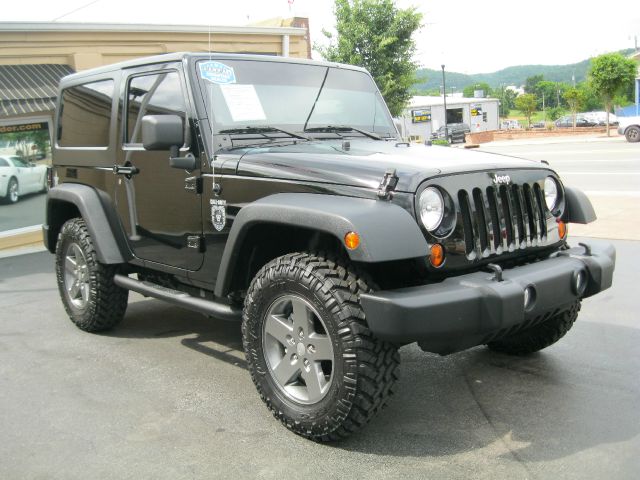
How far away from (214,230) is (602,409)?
7.77 ft

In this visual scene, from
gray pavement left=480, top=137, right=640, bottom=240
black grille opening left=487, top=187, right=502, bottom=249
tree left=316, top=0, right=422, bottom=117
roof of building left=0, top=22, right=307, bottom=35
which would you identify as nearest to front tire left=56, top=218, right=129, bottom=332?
black grille opening left=487, top=187, right=502, bottom=249

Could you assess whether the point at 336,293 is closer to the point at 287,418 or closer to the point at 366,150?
the point at 287,418

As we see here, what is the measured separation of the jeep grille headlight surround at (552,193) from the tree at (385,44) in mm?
21866

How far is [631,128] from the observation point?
2855 centimetres

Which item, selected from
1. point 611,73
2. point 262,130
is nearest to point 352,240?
point 262,130

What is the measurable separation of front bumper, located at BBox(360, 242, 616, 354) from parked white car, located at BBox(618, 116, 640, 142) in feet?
91.4

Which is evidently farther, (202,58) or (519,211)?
(202,58)

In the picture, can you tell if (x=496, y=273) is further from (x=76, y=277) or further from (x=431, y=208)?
(x=76, y=277)

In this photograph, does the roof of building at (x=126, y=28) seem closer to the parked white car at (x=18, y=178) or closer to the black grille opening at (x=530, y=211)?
the parked white car at (x=18, y=178)

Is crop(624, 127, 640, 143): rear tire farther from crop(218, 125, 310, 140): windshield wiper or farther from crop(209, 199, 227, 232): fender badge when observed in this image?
crop(209, 199, 227, 232): fender badge

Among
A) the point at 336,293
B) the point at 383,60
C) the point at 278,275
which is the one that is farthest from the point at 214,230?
the point at 383,60

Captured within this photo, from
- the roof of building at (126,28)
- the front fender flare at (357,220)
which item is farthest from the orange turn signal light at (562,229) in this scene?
the roof of building at (126,28)

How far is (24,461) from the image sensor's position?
3.37 m

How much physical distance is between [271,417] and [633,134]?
93.8 feet
